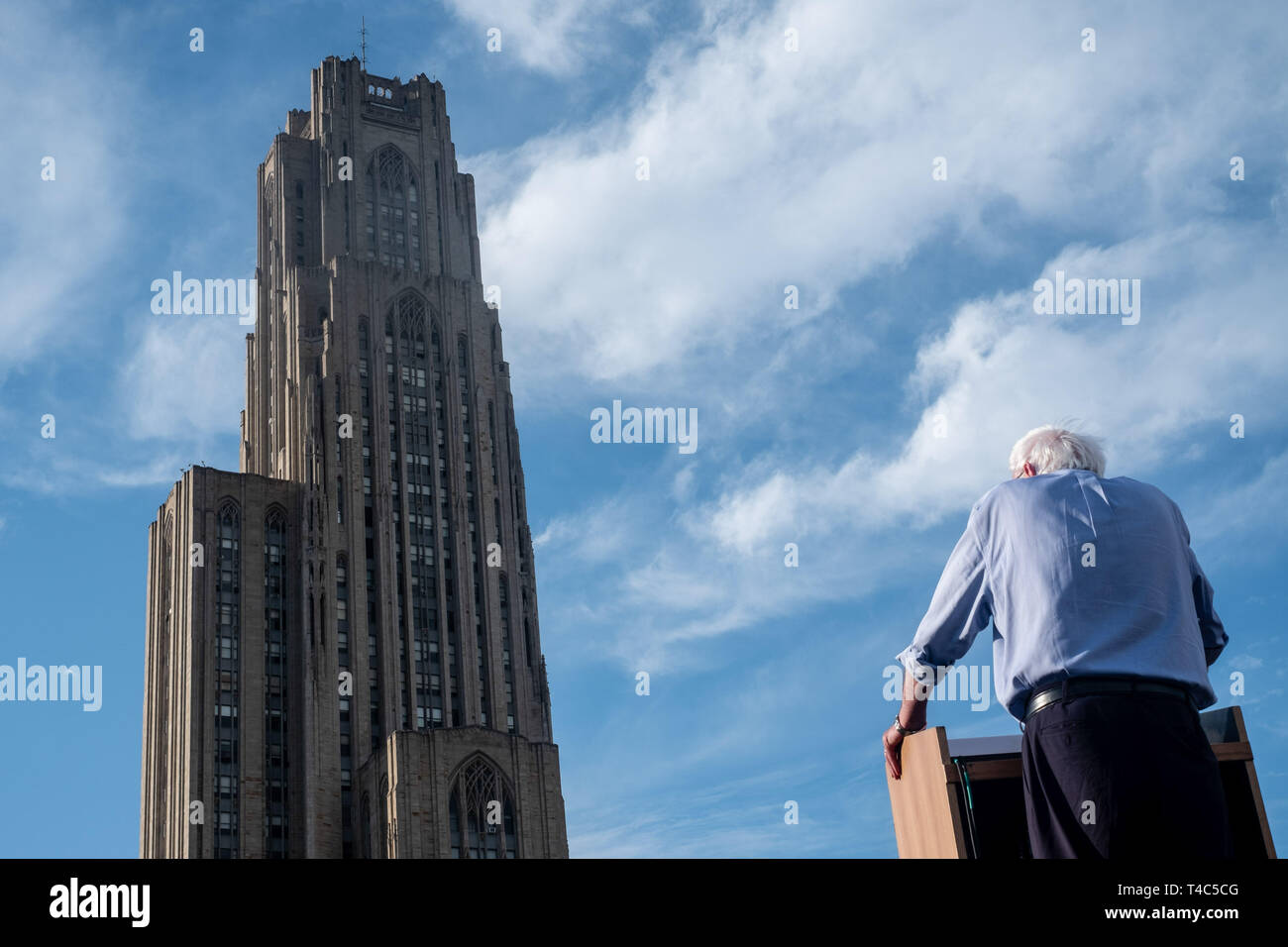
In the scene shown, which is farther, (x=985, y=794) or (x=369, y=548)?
(x=369, y=548)

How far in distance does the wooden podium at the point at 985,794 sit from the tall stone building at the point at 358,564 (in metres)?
78.0

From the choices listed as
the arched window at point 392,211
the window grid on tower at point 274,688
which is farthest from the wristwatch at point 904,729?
the arched window at point 392,211

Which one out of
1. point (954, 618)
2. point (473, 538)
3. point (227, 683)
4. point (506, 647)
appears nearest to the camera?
point (954, 618)

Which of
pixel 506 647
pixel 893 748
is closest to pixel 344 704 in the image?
pixel 506 647

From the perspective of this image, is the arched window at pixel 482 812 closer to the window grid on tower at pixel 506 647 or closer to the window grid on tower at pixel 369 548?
the window grid on tower at pixel 369 548

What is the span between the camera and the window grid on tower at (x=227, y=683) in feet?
287

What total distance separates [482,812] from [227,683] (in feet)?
61.0

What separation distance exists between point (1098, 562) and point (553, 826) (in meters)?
81.1

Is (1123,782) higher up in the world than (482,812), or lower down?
lower down

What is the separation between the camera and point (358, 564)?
9544 cm

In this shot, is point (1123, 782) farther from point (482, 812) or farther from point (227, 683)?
point (227, 683)

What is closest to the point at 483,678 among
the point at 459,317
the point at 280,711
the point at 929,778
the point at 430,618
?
the point at 430,618
